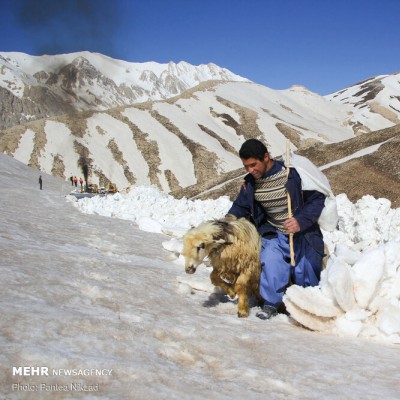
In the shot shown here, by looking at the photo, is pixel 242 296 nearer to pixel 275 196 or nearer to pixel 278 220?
pixel 278 220

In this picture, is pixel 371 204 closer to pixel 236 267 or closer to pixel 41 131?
pixel 236 267

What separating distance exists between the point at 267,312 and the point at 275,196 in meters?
1.48

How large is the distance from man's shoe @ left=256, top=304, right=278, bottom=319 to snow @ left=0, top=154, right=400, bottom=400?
12cm

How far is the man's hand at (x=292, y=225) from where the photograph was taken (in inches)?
191

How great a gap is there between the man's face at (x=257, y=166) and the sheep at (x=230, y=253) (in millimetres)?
641

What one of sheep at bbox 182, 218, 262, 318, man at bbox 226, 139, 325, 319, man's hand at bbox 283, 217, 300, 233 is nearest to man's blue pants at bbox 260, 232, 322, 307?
man at bbox 226, 139, 325, 319

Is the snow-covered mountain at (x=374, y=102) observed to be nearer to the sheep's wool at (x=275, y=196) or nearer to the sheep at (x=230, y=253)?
the sheep's wool at (x=275, y=196)

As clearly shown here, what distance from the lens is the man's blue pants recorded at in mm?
4922

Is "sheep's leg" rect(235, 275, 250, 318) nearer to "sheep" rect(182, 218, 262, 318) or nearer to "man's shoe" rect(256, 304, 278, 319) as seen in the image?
"sheep" rect(182, 218, 262, 318)

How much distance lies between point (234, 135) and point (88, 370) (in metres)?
88.4

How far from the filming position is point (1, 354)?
2.50m

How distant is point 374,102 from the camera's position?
140250mm

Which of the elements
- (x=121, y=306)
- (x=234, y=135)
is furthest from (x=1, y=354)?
(x=234, y=135)

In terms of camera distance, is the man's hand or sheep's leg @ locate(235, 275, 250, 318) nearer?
sheep's leg @ locate(235, 275, 250, 318)
